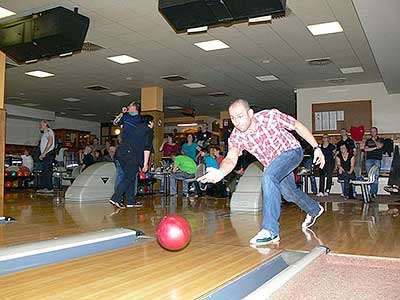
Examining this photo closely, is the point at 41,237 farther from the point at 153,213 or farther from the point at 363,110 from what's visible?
the point at 363,110

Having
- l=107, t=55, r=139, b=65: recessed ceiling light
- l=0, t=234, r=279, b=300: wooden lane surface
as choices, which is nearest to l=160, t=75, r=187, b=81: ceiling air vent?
l=107, t=55, r=139, b=65: recessed ceiling light

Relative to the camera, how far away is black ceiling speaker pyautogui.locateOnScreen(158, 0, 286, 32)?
430 cm

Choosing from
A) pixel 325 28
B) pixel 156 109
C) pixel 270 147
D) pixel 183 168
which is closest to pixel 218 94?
pixel 156 109

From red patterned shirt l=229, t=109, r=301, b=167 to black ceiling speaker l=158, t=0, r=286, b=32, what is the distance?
1.80 m

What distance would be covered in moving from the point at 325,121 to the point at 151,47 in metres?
5.36

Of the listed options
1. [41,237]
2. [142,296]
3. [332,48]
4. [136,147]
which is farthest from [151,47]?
[142,296]

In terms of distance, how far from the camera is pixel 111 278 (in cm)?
197

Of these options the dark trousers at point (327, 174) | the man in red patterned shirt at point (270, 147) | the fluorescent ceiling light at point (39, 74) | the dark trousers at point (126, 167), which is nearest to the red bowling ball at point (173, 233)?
the man in red patterned shirt at point (270, 147)

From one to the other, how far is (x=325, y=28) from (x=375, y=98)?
178 inches

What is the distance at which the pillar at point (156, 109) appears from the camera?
1047cm

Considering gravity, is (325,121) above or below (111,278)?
above

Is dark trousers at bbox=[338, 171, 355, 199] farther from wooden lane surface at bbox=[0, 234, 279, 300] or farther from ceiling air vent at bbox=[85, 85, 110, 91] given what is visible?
ceiling air vent at bbox=[85, 85, 110, 91]

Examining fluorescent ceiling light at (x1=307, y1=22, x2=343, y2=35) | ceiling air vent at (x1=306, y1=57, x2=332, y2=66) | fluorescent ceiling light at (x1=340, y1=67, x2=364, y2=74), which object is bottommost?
fluorescent ceiling light at (x1=340, y1=67, x2=364, y2=74)

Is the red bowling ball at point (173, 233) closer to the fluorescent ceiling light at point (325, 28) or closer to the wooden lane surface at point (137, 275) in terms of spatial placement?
the wooden lane surface at point (137, 275)
